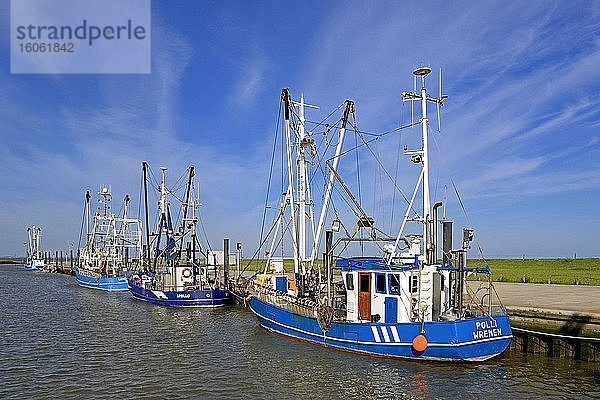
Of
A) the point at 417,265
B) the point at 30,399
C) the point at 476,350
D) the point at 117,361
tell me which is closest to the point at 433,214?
the point at 417,265

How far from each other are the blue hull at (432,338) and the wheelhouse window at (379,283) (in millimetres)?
1757

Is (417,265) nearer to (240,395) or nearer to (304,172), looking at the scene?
(240,395)

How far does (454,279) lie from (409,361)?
4.80m

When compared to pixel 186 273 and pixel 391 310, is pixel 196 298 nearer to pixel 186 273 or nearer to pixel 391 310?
pixel 186 273

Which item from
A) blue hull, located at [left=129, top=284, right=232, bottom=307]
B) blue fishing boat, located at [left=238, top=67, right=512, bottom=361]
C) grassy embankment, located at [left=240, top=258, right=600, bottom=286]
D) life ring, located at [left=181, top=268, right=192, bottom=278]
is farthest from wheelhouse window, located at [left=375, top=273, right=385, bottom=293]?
life ring, located at [left=181, top=268, right=192, bottom=278]

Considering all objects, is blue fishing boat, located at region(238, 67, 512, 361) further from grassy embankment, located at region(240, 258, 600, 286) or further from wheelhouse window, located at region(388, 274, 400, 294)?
grassy embankment, located at region(240, 258, 600, 286)

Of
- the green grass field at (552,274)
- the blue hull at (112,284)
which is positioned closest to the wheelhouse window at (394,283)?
the green grass field at (552,274)

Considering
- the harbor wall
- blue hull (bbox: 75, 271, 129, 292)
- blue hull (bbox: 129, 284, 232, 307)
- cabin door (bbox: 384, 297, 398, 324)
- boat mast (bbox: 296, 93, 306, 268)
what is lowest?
blue hull (bbox: 75, 271, 129, 292)

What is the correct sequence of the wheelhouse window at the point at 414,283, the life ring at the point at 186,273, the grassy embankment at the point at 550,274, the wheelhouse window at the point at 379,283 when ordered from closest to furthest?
the wheelhouse window at the point at 414,283, the wheelhouse window at the point at 379,283, the grassy embankment at the point at 550,274, the life ring at the point at 186,273

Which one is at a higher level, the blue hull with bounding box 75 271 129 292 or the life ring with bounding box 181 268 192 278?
the life ring with bounding box 181 268 192 278

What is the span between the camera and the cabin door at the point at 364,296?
26719 millimetres

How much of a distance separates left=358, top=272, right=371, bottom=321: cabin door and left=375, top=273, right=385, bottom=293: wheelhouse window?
0.40 meters

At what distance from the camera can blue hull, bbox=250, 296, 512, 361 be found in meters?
23.1

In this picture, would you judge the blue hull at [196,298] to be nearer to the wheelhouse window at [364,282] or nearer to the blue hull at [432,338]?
the blue hull at [432,338]
